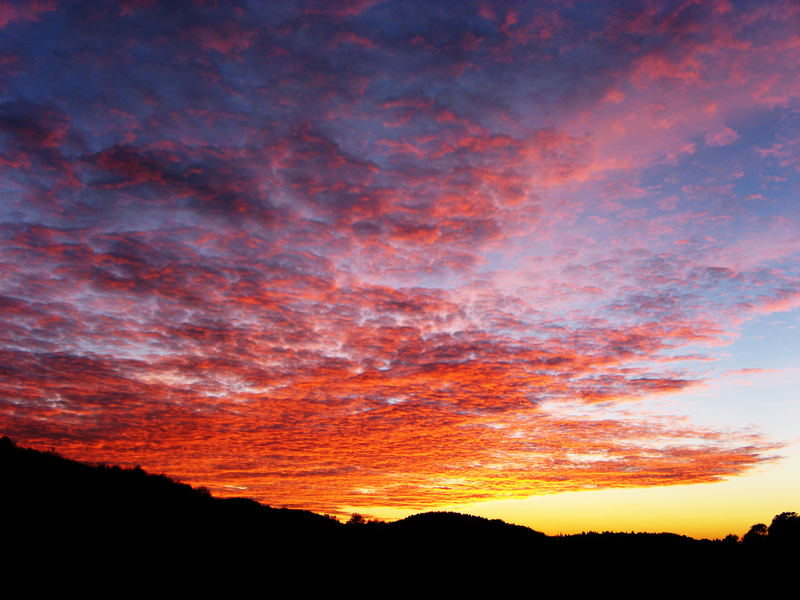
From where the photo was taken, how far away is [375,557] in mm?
36438

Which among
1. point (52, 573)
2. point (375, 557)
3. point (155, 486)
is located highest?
point (155, 486)

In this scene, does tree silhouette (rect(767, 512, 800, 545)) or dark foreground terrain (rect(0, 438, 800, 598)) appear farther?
tree silhouette (rect(767, 512, 800, 545))

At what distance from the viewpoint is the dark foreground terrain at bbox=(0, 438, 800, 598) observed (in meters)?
21.2

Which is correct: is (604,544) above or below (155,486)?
below

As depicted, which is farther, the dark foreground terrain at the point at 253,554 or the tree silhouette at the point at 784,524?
the tree silhouette at the point at 784,524

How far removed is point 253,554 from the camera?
3034 cm

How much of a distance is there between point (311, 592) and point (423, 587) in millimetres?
7545

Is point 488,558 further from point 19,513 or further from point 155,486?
point 19,513

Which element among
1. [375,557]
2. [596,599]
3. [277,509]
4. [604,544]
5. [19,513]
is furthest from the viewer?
[277,509]

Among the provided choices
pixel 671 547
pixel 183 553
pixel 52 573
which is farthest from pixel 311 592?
pixel 671 547

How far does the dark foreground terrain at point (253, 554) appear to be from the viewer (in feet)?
69.7

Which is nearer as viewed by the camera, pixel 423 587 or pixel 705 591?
pixel 705 591

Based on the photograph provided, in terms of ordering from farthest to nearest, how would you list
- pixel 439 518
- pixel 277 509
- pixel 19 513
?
Answer: pixel 439 518 → pixel 277 509 → pixel 19 513

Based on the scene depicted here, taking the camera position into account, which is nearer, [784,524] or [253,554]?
[253,554]
